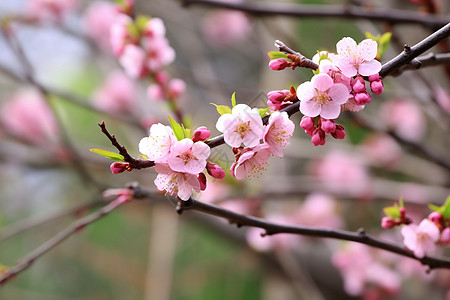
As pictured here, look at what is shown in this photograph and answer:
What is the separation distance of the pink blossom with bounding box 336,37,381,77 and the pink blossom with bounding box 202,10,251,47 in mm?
2038

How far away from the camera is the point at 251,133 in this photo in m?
0.46

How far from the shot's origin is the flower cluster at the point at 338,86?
0.45 meters

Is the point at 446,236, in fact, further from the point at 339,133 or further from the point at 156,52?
the point at 156,52

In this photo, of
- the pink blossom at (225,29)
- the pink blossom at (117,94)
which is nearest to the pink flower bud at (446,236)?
the pink blossom at (117,94)

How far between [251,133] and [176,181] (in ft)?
0.31

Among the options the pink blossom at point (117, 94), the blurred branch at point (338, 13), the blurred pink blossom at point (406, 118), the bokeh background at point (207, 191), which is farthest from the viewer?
the blurred pink blossom at point (406, 118)

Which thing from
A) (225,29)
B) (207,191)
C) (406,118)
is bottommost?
(207,191)

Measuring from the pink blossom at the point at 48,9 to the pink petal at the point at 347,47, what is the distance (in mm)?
1476

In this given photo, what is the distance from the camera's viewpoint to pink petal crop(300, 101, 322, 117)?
0.45m

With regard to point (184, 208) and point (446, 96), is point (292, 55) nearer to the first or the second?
point (184, 208)

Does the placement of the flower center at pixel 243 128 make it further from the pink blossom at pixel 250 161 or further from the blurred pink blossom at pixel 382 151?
the blurred pink blossom at pixel 382 151

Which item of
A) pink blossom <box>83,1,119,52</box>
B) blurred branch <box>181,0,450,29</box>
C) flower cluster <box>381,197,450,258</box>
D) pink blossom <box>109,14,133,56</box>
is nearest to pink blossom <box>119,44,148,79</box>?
pink blossom <box>109,14,133,56</box>

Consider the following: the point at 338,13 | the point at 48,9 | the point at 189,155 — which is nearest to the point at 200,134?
the point at 189,155

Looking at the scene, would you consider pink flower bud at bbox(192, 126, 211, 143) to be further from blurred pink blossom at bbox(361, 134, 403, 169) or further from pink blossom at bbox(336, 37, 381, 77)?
blurred pink blossom at bbox(361, 134, 403, 169)
